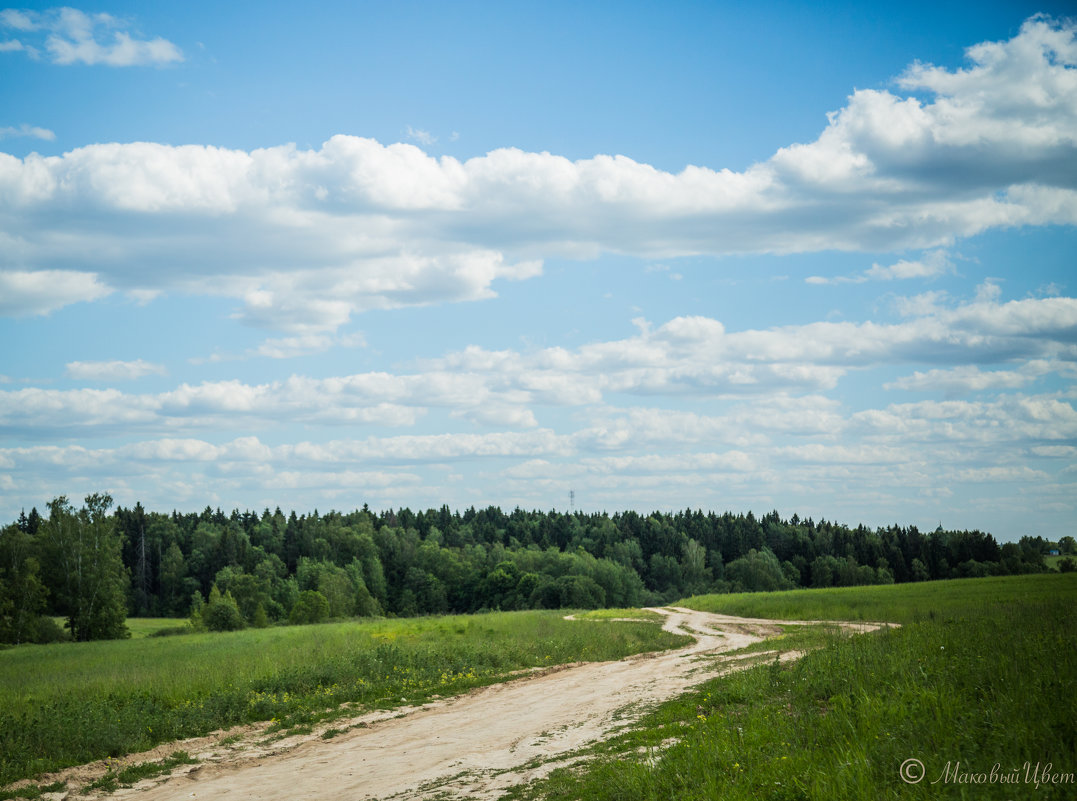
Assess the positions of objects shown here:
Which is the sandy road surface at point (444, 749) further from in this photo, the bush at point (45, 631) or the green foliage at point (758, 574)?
the green foliage at point (758, 574)

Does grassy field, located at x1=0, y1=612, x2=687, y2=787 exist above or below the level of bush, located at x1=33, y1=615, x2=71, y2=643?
above

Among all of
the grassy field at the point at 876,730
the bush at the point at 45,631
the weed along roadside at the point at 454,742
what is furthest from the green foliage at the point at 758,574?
the grassy field at the point at 876,730

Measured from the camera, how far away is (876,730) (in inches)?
364

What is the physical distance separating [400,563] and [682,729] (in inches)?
5013

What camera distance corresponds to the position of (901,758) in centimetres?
818

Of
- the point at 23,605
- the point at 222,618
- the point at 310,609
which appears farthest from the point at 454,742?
the point at 23,605

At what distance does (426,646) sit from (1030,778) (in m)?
25.6

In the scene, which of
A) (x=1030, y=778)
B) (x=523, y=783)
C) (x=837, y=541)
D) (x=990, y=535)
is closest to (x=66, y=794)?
(x=523, y=783)

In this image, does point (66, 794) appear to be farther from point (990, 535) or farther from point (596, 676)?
point (990, 535)

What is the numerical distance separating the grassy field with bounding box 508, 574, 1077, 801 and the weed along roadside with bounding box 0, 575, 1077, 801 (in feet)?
0.10

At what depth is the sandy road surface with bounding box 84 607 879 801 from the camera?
12508 millimetres

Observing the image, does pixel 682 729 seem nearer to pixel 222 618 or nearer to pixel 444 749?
pixel 444 749

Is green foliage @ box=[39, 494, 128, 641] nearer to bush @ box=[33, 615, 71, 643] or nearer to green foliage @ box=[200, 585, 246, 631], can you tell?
bush @ box=[33, 615, 71, 643]

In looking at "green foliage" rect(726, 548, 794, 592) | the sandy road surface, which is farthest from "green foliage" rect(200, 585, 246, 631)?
"green foliage" rect(726, 548, 794, 592)
